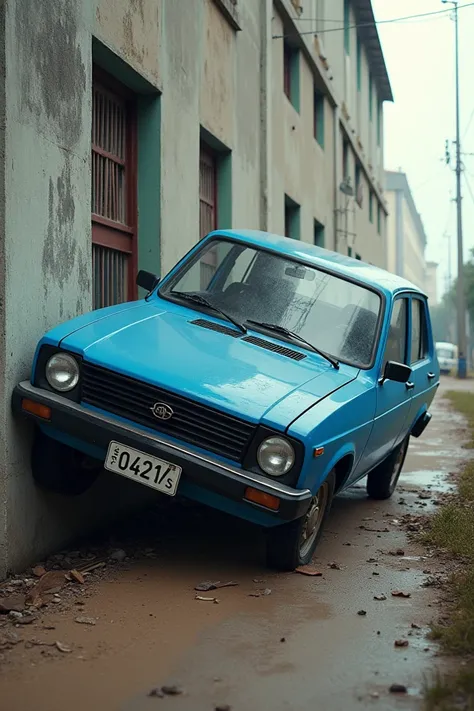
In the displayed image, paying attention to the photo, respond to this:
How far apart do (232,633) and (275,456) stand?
973 mm

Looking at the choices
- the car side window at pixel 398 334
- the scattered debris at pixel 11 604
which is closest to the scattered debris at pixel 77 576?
the scattered debris at pixel 11 604

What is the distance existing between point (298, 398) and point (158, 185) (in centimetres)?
357

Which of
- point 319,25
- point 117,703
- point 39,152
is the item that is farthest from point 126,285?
point 319,25

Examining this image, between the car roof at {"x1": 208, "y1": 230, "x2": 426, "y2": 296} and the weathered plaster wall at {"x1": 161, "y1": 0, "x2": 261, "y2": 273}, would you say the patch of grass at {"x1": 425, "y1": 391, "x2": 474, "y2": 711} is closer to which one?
the car roof at {"x1": 208, "y1": 230, "x2": 426, "y2": 296}

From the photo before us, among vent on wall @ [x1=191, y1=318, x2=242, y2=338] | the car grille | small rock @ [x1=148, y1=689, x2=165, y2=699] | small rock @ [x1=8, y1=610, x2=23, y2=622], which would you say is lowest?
small rock @ [x1=8, y1=610, x2=23, y2=622]

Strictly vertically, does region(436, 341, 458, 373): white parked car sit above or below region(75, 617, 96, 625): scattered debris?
below

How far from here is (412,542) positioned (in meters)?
6.65

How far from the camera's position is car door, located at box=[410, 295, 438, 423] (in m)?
7.83

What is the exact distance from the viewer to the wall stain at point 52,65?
540cm

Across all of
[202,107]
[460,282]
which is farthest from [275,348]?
[460,282]

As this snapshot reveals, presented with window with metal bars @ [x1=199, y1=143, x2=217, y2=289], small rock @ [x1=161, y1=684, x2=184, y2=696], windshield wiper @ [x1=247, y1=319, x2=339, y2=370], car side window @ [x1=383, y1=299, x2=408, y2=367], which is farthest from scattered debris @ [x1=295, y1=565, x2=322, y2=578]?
window with metal bars @ [x1=199, y1=143, x2=217, y2=289]

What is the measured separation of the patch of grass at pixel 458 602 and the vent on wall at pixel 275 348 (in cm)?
159

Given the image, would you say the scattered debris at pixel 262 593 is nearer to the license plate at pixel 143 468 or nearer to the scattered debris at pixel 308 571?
the scattered debris at pixel 308 571

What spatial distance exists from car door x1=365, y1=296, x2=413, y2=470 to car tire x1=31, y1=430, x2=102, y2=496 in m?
1.98
